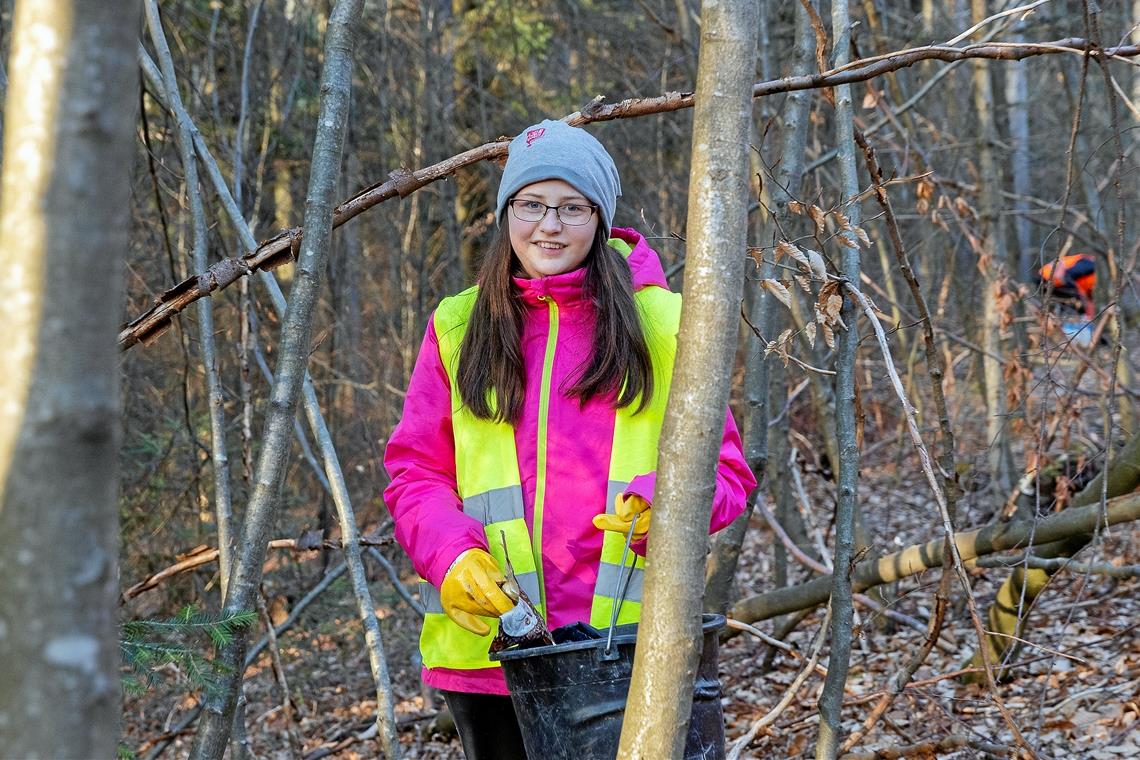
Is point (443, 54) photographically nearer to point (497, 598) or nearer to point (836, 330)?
point (836, 330)

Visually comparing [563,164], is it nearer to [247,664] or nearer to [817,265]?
[817,265]

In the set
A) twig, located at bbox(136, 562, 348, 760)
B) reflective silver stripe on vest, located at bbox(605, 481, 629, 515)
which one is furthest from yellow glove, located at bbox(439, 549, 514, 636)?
twig, located at bbox(136, 562, 348, 760)

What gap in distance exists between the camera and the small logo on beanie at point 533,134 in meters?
2.59

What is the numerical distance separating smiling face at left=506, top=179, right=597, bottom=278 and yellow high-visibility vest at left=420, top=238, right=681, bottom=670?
11cm

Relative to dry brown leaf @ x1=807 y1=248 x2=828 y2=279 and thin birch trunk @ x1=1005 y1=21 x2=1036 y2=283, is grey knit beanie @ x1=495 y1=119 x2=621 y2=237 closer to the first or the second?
dry brown leaf @ x1=807 y1=248 x2=828 y2=279

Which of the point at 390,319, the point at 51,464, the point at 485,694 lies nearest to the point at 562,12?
the point at 390,319

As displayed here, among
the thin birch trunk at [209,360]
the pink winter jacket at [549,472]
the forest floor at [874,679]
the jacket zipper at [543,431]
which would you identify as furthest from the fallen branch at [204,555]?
the jacket zipper at [543,431]

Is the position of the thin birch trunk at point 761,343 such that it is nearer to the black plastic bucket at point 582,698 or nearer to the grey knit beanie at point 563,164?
the grey knit beanie at point 563,164

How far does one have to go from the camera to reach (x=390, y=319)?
26.0 feet

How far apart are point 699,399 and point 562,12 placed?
797 centimetres

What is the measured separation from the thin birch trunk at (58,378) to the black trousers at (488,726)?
5.26ft

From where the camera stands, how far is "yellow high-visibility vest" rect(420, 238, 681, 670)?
7.68ft

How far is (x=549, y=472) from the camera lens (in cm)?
243

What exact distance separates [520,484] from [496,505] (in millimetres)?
69
